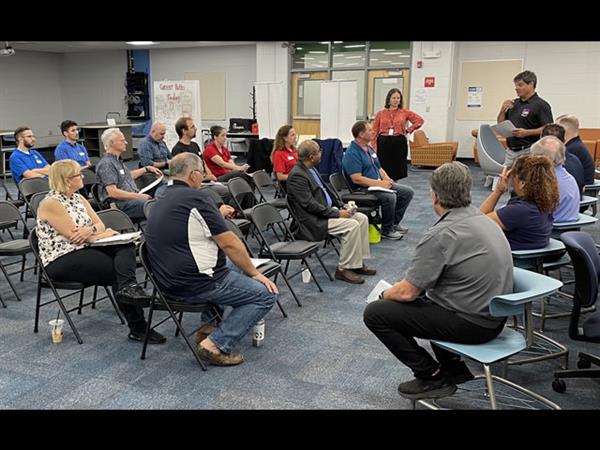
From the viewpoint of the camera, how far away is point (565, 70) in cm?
1059

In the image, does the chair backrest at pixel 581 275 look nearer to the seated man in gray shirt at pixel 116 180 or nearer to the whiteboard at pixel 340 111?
the seated man in gray shirt at pixel 116 180

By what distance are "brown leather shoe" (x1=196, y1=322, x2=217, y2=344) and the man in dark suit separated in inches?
51.9

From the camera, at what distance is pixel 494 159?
877 centimetres

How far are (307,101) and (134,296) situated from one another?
10141 millimetres

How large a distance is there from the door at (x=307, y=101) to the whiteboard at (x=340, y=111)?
415 cm

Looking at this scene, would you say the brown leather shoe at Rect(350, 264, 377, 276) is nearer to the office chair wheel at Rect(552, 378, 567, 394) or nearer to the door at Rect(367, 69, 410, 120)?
the office chair wheel at Rect(552, 378, 567, 394)

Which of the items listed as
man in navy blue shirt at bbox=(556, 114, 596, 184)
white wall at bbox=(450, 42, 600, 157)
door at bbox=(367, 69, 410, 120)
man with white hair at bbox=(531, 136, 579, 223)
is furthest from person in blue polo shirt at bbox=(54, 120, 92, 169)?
white wall at bbox=(450, 42, 600, 157)

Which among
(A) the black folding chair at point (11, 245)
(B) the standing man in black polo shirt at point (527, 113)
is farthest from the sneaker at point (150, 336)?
(B) the standing man in black polo shirt at point (527, 113)

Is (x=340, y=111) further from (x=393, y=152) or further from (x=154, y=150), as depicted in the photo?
(x=154, y=150)

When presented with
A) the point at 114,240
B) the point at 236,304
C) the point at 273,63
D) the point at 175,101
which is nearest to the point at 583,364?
the point at 236,304

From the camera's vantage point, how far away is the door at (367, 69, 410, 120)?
38.6ft
